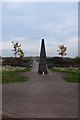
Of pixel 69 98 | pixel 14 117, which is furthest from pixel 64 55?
pixel 14 117

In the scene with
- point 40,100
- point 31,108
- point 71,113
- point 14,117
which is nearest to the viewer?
point 14,117

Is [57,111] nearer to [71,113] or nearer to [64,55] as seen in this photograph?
[71,113]

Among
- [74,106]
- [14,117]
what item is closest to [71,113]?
[74,106]

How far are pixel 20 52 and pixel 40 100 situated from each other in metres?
39.2

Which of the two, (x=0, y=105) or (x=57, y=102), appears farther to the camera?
(x=57, y=102)

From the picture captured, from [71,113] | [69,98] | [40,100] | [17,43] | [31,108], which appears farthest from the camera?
[17,43]

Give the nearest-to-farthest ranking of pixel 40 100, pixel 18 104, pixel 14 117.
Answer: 1. pixel 14 117
2. pixel 18 104
3. pixel 40 100

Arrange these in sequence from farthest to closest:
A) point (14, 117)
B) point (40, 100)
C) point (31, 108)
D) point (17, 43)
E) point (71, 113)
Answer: point (17, 43)
point (40, 100)
point (31, 108)
point (71, 113)
point (14, 117)

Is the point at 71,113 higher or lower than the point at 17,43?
lower

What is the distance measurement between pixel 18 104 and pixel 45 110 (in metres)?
1.14

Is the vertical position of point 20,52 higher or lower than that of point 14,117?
higher

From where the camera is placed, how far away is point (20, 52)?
151 ft

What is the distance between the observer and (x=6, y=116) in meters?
5.27

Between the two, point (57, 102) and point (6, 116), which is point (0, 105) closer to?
point (6, 116)
